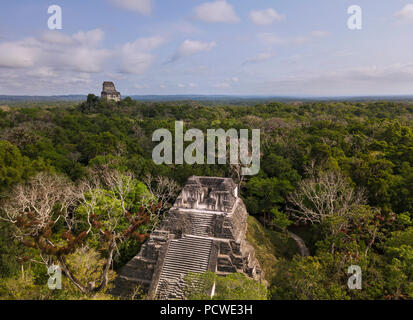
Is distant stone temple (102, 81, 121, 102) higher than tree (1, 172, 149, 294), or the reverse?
distant stone temple (102, 81, 121, 102)

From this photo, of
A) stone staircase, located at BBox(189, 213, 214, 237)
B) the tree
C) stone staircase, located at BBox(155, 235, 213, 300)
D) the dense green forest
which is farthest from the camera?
stone staircase, located at BBox(189, 213, 214, 237)

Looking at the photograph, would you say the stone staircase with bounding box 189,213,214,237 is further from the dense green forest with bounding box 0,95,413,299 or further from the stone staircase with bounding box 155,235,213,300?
the dense green forest with bounding box 0,95,413,299

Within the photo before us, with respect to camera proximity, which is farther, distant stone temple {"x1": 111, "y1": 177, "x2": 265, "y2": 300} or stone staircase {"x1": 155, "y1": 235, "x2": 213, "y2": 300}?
distant stone temple {"x1": 111, "y1": 177, "x2": 265, "y2": 300}

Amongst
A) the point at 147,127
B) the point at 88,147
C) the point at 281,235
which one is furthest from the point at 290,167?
the point at 147,127

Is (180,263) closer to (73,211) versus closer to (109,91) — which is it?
(73,211)

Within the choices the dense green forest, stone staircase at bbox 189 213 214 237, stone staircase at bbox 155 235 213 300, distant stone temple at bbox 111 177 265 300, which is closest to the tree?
the dense green forest

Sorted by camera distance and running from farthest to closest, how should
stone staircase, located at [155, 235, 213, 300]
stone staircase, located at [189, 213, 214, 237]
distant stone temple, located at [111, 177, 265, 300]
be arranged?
stone staircase, located at [189, 213, 214, 237] → distant stone temple, located at [111, 177, 265, 300] → stone staircase, located at [155, 235, 213, 300]

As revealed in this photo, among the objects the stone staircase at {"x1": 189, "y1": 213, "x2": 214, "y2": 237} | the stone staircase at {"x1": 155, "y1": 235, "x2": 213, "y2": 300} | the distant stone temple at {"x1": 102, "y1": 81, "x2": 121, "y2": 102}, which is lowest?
the stone staircase at {"x1": 155, "y1": 235, "x2": 213, "y2": 300}
